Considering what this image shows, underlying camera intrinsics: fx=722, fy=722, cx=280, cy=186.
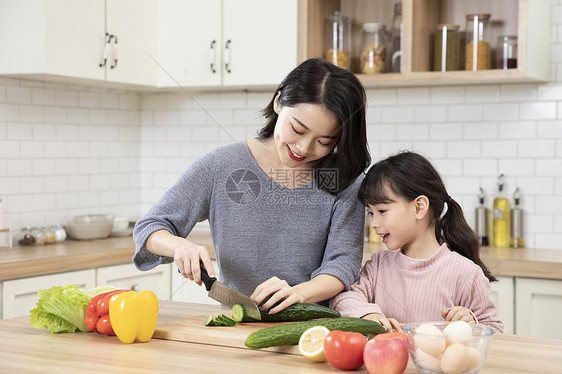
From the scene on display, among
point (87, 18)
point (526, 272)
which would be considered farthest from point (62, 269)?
point (526, 272)

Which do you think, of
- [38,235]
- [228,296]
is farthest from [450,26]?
[38,235]

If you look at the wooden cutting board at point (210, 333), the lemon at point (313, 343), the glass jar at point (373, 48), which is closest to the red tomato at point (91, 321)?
the wooden cutting board at point (210, 333)

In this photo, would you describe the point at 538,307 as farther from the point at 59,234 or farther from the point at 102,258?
the point at 59,234

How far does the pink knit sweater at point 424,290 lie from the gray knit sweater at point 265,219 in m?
0.11

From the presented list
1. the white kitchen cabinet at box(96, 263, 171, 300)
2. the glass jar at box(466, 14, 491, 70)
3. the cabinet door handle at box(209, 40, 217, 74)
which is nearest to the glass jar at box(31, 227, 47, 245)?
the white kitchen cabinet at box(96, 263, 171, 300)

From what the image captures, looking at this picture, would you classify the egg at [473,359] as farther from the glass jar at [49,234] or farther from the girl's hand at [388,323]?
the glass jar at [49,234]

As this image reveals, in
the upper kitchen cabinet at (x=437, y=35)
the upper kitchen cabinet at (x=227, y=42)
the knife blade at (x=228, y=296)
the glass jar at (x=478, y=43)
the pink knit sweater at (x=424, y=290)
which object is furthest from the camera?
the upper kitchen cabinet at (x=227, y=42)

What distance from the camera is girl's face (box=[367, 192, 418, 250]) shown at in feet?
7.26

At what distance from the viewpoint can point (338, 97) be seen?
6.54ft

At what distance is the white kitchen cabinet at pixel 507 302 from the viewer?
10.6 ft

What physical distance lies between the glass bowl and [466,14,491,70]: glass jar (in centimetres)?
235

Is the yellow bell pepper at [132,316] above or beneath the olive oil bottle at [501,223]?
beneath

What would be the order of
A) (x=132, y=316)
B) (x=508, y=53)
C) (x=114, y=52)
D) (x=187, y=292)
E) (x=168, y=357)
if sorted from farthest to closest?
1. (x=187, y=292)
2. (x=114, y=52)
3. (x=508, y=53)
4. (x=132, y=316)
5. (x=168, y=357)

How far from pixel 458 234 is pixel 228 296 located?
80 cm
